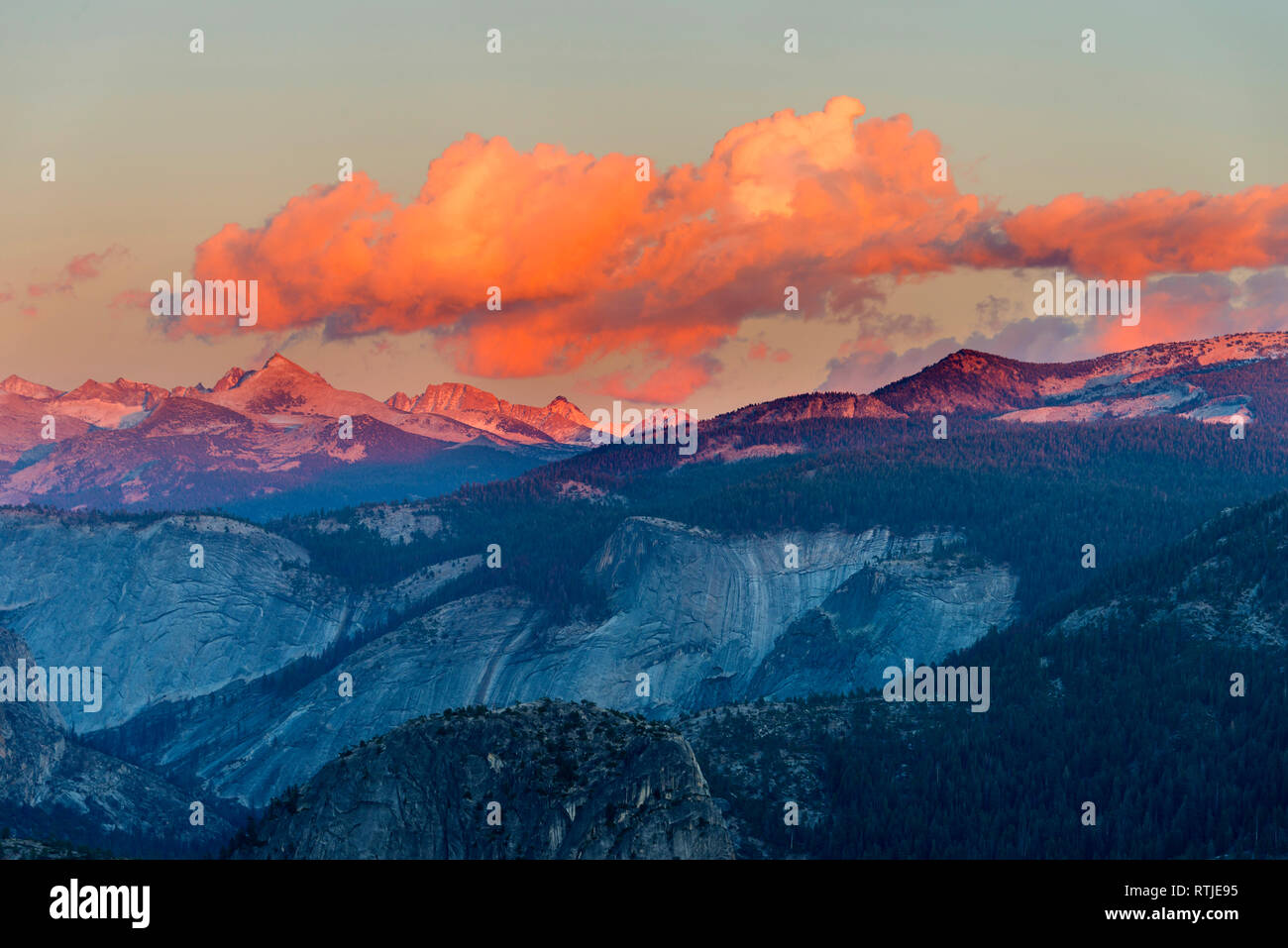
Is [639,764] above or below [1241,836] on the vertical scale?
above
